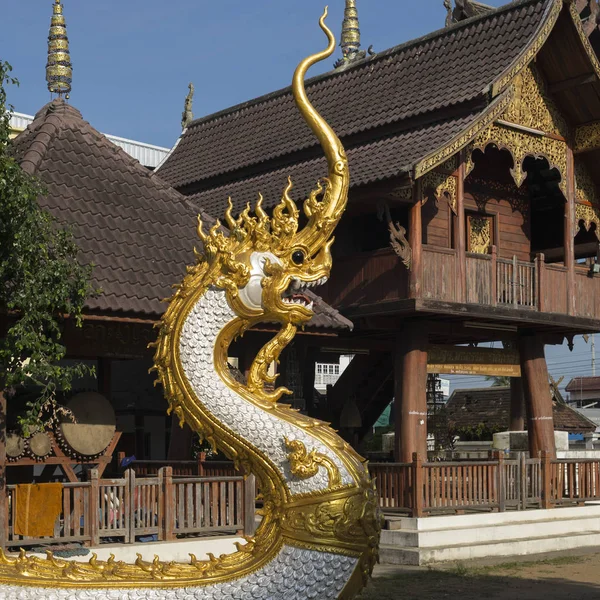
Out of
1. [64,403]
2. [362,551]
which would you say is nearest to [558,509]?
[64,403]

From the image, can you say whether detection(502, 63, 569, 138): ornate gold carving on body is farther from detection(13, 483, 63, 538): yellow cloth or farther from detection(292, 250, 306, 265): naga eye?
detection(292, 250, 306, 265): naga eye

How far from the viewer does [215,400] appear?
580 cm

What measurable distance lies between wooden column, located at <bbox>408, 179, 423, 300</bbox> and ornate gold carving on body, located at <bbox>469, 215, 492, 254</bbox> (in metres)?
2.68

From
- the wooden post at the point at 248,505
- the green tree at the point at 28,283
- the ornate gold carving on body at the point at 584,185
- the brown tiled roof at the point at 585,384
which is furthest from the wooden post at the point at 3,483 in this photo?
the brown tiled roof at the point at 585,384

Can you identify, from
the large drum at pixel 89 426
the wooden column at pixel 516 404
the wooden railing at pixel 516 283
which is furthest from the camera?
the wooden column at pixel 516 404

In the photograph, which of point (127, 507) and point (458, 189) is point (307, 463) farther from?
point (458, 189)

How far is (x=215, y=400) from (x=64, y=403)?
625 centimetres

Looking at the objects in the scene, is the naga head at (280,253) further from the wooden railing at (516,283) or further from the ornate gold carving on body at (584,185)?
the ornate gold carving on body at (584,185)

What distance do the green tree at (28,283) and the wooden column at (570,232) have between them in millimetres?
9271

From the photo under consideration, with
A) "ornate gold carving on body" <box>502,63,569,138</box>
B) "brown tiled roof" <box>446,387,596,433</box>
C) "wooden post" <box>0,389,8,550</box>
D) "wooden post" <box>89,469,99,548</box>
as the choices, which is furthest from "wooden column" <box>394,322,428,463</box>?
"brown tiled roof" <box>446,387,596,433</box>

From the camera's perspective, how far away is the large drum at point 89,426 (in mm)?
11430

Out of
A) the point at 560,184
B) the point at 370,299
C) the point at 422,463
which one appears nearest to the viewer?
the point at 422,463

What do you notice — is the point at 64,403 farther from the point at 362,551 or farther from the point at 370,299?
the point at 362,551

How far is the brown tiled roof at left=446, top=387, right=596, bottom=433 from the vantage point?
26156mm
